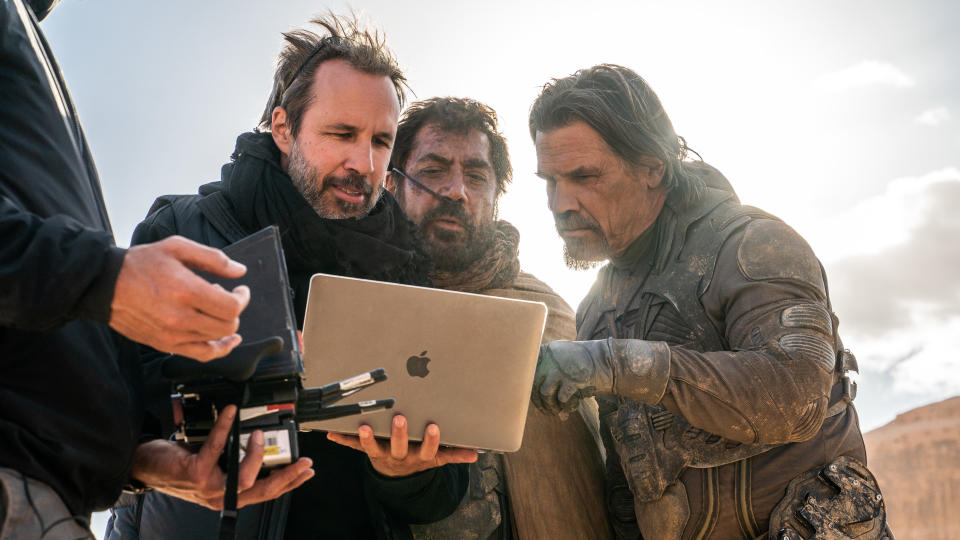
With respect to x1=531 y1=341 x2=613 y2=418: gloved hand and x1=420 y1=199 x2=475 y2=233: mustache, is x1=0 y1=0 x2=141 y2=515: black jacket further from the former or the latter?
x1=420 y1=199 x2=475 y2=233: mustache

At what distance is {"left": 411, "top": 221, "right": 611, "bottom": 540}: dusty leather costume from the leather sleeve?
0.88 meters

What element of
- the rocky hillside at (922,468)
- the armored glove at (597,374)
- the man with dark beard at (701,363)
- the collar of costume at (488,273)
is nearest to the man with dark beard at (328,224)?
the collar of costume at (488,273)

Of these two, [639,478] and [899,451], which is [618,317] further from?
[899,451]

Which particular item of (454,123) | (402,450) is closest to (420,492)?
(402,450)

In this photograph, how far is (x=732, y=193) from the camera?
341 centimetres

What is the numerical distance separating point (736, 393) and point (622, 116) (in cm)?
141

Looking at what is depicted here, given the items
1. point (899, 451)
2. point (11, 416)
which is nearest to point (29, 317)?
point (11, 416)

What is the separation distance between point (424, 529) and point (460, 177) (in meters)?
1.78

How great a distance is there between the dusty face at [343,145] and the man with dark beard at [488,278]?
2.46ft

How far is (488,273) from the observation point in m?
3.99

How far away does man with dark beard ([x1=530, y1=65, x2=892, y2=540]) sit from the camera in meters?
2.76

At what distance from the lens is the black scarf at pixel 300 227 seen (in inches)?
123

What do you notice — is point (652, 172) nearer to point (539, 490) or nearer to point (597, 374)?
point (597, 374)

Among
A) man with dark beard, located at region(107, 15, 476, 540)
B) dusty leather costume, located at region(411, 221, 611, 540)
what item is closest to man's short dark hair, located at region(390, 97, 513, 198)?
man with dark beard, located at region(107, 15, 476, 540)
